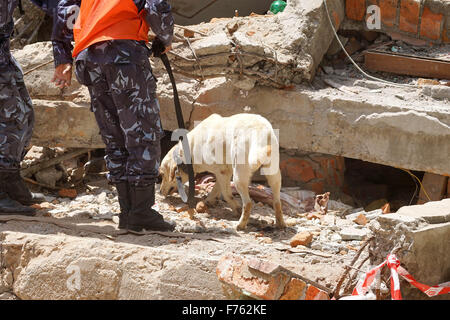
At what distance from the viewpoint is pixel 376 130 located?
6832mm

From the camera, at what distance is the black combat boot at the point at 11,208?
5.26 metres

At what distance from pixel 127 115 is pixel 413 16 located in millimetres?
4591

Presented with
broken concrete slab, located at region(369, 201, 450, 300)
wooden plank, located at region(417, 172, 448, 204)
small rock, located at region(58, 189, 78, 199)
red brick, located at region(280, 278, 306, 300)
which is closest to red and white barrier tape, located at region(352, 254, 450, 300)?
broken concrete slab, located at region(369, 201, 450, 300)

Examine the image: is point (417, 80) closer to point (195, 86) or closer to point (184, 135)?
point (195, 86)

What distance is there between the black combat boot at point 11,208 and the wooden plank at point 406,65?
179 inches

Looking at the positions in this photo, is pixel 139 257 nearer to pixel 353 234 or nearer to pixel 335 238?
pixel 335 238

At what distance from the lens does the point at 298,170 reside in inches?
297

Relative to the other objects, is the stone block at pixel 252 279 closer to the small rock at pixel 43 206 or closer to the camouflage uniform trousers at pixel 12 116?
the camouflage uniform trousers at pixel 12 116

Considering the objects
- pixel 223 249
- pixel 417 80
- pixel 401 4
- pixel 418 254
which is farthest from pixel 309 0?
pixel 418 254

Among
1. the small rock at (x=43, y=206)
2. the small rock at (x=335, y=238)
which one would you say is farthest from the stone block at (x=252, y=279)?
the small rock at (x=43, y=206)

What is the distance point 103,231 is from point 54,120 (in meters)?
2.80

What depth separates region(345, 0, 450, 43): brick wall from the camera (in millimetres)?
7590

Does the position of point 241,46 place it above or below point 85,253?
above
